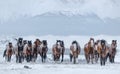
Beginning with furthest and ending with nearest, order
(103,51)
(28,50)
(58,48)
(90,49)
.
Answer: (58,48) → (28,50) → (90,49) → (103,51)

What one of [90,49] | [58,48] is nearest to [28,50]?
[58,48]

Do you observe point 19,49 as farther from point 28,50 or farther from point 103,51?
point 103,51

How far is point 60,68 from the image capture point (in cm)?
3978

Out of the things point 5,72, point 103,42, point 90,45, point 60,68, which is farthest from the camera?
point 90,45

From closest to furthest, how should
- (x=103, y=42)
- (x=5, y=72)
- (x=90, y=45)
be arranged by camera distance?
(x=5, y=72), (x=103, y=42), (x=90, y=45)

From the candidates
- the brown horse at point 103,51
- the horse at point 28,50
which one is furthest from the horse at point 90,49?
the horse at point 28,50

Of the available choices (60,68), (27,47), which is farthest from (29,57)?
(60,68)

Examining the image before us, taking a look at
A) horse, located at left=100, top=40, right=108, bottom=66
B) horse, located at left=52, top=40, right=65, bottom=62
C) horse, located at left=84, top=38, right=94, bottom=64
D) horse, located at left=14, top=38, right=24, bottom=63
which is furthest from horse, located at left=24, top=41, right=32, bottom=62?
horse, located at left=100, top=40, right=108, bottom=66

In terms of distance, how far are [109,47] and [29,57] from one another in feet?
23.1

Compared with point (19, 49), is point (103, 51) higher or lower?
lower

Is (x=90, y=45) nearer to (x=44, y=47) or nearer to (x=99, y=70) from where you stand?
(x=44, y=47)

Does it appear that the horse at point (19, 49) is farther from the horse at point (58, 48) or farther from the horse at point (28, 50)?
the horse at point (58, 48)

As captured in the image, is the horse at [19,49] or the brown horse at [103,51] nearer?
the brown horse at [103,51]

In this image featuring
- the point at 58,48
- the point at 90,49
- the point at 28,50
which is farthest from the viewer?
the point at 58,48
